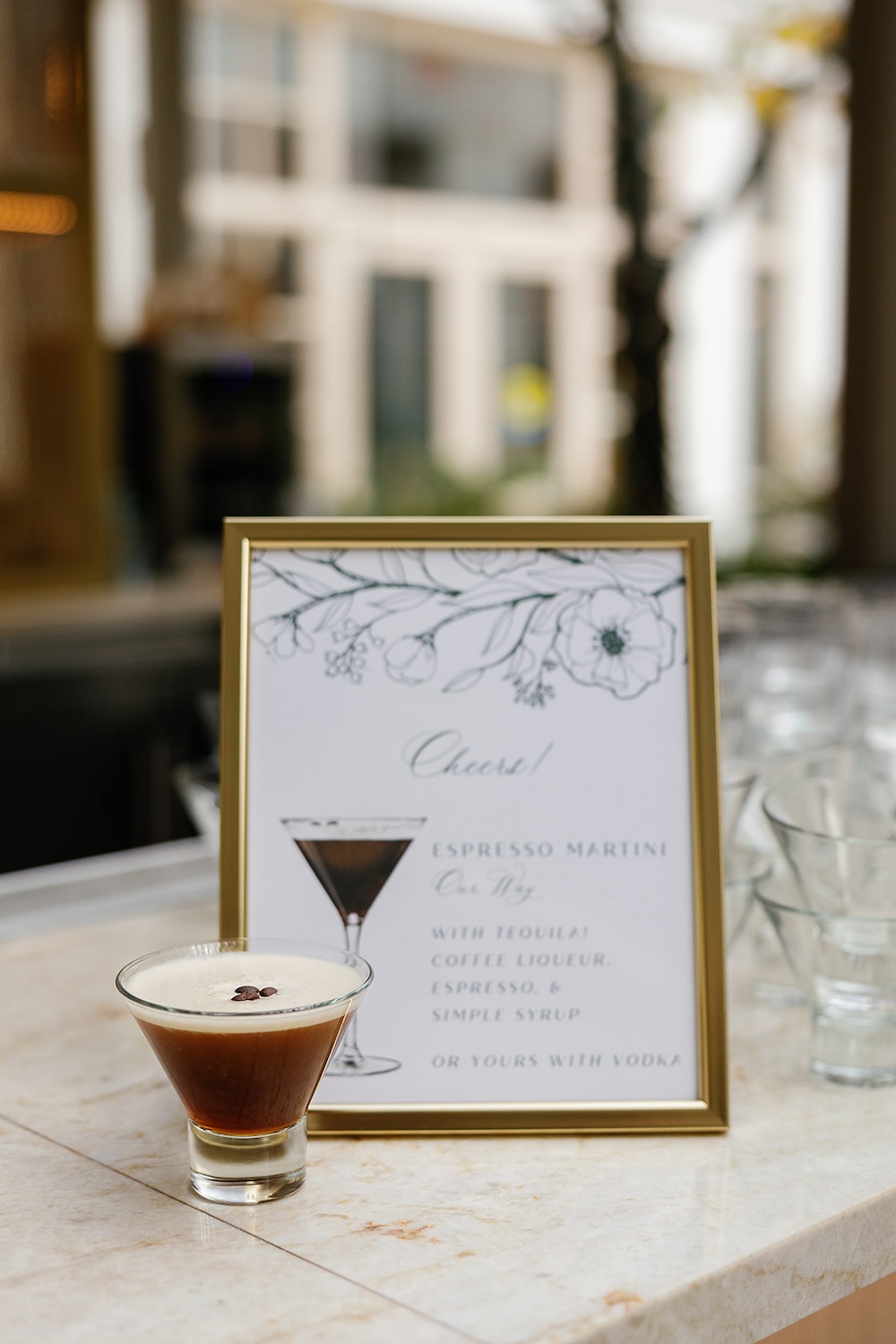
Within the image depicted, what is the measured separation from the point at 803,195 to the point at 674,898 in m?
6.88

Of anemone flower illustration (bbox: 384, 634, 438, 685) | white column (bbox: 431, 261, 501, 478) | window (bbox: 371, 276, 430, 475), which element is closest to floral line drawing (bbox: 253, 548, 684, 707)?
anemone flower illustration (bbox: 384, 634, 438, 685)

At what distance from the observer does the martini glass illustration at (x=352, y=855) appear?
31.6 inches

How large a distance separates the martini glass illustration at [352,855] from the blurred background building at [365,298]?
8.30 feet

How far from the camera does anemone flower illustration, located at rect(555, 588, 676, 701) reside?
2.69 ft

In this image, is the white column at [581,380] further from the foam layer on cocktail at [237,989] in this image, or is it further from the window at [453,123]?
the foam layer on cocktail at [237,989]

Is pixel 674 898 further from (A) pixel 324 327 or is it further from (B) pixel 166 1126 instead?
(A) pixel 324 327

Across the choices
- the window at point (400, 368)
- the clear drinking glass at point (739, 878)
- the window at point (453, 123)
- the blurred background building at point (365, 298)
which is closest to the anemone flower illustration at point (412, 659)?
the clear drinking glass at point (739, 878)

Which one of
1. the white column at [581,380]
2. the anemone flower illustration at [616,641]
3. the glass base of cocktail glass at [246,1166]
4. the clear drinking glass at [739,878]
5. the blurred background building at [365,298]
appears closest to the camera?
the glass base of cocktail glass at [246,1166]

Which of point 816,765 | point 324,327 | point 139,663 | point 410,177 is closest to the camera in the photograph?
point 816,765

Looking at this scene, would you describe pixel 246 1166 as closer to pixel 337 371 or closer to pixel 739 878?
pixel 739 878

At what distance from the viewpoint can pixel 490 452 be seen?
694 centimetres

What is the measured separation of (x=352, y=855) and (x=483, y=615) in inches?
5.9

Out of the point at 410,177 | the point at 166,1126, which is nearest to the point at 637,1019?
the point at 166,1126

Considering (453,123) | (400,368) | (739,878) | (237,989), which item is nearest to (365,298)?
(400,368)
